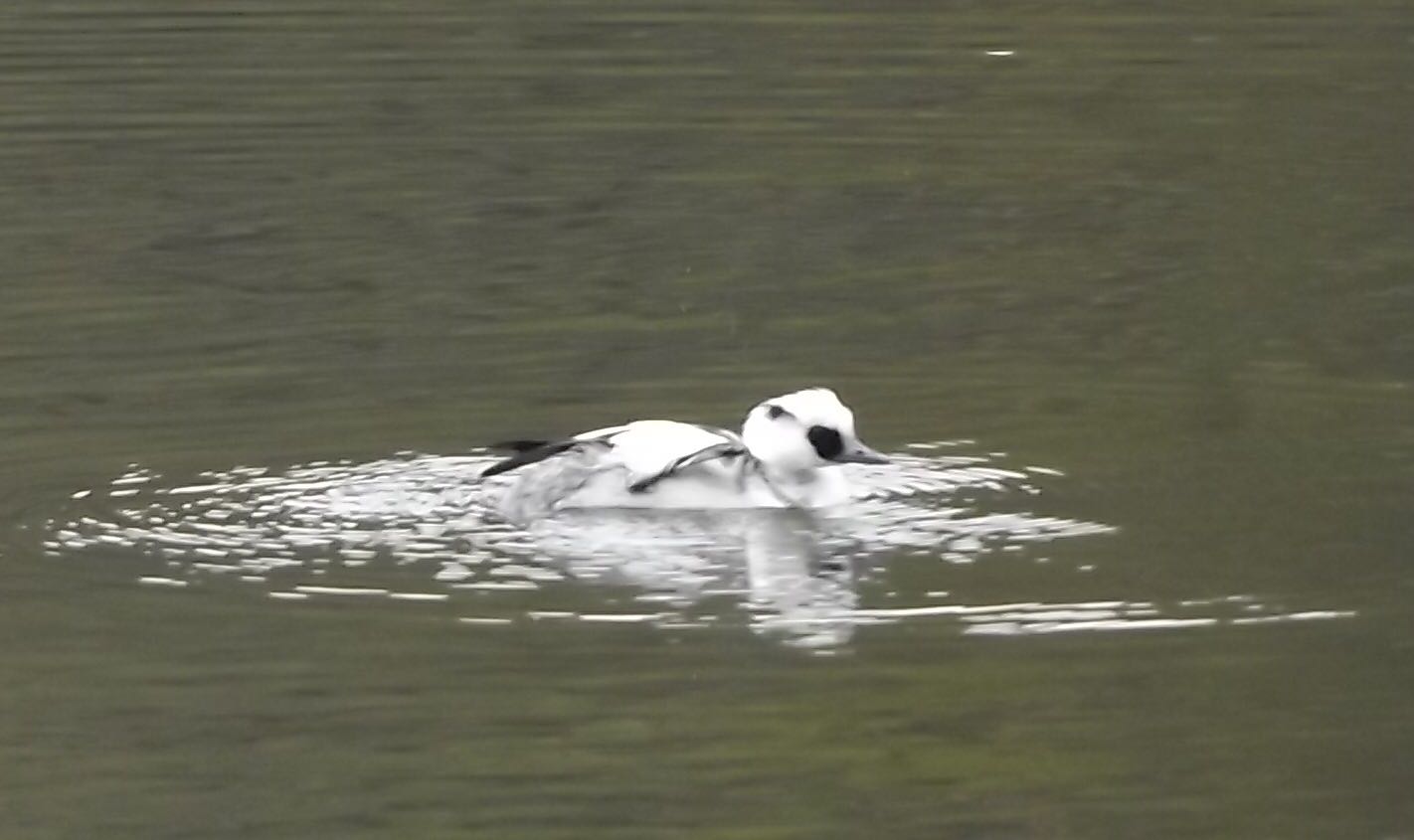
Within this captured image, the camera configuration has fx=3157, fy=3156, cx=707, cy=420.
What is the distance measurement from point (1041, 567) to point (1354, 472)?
6.05 feet

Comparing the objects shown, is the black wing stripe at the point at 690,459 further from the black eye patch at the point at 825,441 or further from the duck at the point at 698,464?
the black eye patch at the point at 825,441

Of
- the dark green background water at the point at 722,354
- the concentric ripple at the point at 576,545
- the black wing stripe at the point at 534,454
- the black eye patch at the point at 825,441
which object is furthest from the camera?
the black eye patch at the point at 825,441

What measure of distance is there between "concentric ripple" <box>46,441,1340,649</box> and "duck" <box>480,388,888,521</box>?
81 mm

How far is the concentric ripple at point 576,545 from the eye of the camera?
10.1 m

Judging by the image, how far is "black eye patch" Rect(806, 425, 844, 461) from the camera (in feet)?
38.3

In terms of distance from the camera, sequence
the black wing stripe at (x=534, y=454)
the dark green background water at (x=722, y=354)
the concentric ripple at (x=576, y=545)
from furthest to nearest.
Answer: the black wing stripe at (x=534, y=454), the concentric ripple at (x=576, y=545), the dark green background water at (x=722, y=354)

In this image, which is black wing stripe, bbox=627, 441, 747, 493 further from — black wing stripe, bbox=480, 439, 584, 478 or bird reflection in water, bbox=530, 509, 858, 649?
black wing stripe, bbox=480, 439, 584, 478

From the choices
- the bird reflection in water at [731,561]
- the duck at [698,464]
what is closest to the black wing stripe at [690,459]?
the duck at [698,464]

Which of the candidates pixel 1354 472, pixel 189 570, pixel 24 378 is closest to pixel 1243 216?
pixel 1354 472

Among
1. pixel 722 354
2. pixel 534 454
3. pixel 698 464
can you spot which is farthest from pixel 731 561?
pixel 722 354

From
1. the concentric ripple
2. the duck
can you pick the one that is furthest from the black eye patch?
the concentric ripple

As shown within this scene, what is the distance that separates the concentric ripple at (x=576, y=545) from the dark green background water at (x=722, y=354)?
180mm

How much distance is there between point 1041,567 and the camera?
10.6 meters

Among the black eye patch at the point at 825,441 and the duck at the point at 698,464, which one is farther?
the black eye patch at the point at 825,441
